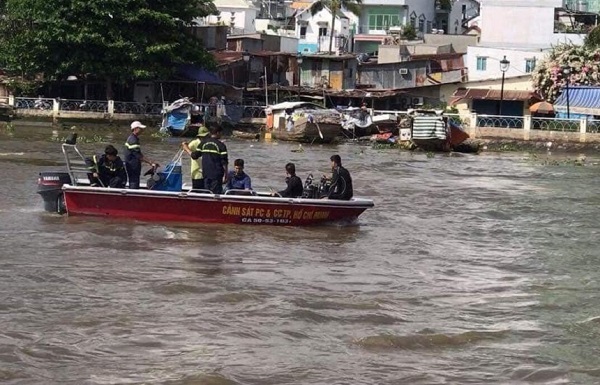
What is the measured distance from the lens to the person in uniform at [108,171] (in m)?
17.0

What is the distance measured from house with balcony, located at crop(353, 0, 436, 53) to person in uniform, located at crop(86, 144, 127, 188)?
56.9 meters

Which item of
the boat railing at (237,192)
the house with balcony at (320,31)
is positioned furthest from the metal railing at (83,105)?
the boat railing at (237,192)

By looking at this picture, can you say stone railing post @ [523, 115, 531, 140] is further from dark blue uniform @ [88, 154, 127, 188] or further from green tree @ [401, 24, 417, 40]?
green tree @ [401, 24, 417, 40]

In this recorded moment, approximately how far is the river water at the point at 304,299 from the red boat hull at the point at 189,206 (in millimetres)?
202

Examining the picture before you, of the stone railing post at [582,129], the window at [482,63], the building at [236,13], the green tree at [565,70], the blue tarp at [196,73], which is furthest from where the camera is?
the building at [236,13]

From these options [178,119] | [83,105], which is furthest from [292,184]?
[83,105]

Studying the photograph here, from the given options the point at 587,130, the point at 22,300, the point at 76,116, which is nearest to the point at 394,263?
the point at 22,300

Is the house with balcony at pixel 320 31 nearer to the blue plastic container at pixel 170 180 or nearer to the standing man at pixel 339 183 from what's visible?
the standing man at pixel 339 183

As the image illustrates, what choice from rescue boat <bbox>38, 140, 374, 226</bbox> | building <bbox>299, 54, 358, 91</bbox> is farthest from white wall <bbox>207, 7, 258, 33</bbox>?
rescue boat <bbox>38, 140, 374, 226</bbox>

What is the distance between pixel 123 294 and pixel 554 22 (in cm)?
4784

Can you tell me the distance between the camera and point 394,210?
21.7 meters

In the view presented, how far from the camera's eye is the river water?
32.8ft

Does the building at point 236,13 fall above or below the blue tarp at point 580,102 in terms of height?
above

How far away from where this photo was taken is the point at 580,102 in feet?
142
